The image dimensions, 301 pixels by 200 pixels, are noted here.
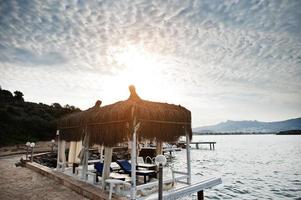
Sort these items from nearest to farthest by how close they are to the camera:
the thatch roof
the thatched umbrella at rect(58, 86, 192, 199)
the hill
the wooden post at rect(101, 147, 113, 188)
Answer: the thatched umbrella at rect(58, 86, 192, 199), the thatch roof, the wooden post at rect(101, 147, 113, 188), the hill

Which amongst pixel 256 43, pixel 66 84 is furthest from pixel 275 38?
pixel 66 84

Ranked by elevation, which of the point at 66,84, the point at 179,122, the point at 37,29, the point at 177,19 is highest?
the point at 177,19

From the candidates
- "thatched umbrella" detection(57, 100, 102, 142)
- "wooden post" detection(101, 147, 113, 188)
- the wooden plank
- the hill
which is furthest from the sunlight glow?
the hill

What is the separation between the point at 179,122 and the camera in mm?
8078

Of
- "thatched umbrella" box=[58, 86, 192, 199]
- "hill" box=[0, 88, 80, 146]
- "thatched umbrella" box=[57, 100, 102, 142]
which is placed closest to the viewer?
"thatched umbrella" box=[58, 86, 192, 199]

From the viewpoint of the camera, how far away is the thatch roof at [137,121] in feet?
22.9

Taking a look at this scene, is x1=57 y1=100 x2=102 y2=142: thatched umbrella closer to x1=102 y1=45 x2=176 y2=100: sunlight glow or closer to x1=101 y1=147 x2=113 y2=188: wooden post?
x1=101 y1=147 x2=113 y2=188: wooden post

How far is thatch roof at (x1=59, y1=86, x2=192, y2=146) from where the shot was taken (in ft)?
22.9

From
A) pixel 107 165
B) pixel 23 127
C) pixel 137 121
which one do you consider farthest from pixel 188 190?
pixel 23 127

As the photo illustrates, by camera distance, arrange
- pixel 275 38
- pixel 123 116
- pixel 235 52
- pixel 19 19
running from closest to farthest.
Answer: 1. pixel 123 116
2. pixel 19 19
3. pixel 275 38
4. pixel 235 52

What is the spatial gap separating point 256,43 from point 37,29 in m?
10.8

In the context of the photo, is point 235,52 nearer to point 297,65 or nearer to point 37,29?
point 297,65

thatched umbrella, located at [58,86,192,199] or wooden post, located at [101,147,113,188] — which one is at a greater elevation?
thatched umbrella, located at [58,86,192,199]

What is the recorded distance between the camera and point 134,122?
22.2 ft
